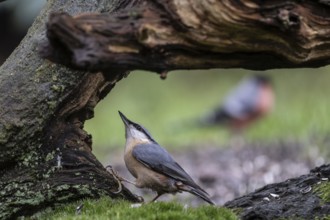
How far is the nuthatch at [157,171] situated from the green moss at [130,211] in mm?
460

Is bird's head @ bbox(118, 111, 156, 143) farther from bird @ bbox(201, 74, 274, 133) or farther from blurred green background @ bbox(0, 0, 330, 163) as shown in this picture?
bird @ bbox(201, 74, 274, 133)

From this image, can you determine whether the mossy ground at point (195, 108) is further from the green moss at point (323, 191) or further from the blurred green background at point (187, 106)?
the green moss at point (323, 191)

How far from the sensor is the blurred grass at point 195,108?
1020 cm

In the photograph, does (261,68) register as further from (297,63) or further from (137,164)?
(137,164)

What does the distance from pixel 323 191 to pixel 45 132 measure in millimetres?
1505

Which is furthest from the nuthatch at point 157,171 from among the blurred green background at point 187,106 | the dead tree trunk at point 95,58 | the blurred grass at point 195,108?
the blurred grass at point 195,108

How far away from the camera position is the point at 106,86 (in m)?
4.41

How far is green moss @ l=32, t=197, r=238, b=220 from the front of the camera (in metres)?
3.71

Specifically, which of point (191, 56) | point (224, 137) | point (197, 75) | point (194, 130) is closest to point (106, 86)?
point (191, 56)

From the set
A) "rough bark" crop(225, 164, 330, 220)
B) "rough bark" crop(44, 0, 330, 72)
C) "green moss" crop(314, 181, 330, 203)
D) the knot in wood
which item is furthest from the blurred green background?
the knot in wood

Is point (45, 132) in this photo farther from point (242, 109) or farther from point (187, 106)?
point (187, 106)

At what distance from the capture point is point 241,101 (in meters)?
12.5

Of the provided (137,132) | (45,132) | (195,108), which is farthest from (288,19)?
(195,108)

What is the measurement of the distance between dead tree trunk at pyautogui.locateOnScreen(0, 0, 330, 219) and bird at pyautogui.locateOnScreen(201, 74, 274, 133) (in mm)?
7771
